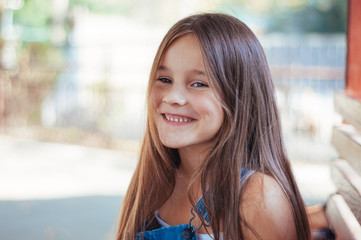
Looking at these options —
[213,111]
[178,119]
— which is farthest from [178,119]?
[213,111]

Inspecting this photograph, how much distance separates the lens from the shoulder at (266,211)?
50.3 inches

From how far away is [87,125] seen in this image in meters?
7.86

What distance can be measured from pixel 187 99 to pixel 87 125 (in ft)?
21.7

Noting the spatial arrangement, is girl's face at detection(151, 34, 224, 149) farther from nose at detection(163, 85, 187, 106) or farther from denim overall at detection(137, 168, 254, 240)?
denim overall at detection(137, 168, 254, 240)

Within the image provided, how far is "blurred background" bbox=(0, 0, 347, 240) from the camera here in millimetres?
4516

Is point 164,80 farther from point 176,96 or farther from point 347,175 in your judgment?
point 347,175

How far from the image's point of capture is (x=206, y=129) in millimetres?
1424

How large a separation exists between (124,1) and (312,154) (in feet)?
31.6

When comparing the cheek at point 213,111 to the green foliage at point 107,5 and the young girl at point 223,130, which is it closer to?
the young girl at point 223,130

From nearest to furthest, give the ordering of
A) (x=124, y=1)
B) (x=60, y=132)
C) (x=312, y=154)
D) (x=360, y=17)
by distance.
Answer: (x=360, y=17) → (x=312, y=154) → (x=60, y=132) → (x=124, y=1)

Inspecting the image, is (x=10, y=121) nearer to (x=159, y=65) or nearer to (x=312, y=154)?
(x=312, y=154)

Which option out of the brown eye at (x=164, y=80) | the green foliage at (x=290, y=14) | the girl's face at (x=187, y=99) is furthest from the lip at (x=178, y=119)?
the green foliage at (x=290, y=14)

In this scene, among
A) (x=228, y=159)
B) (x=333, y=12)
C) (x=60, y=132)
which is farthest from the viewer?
(x=333, y=12)

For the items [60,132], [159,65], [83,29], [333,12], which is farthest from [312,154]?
[83,29]
